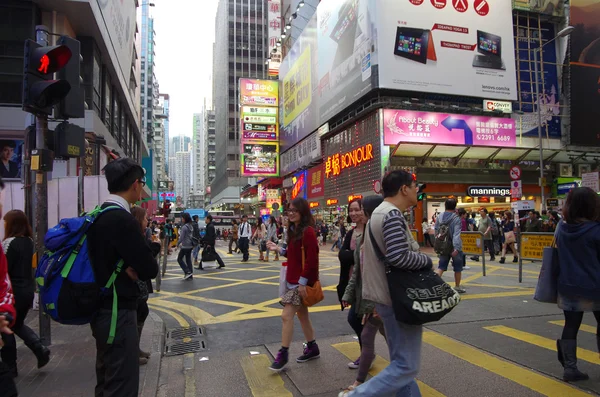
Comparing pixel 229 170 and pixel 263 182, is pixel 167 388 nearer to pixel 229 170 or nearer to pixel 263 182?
pixel 263 182

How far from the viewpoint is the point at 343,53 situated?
26719 millimetres

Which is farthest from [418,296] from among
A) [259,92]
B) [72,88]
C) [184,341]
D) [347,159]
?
[259,92]

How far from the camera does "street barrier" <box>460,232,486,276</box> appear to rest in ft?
34.5

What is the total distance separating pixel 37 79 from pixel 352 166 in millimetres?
21813

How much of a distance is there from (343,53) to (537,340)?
24534mm

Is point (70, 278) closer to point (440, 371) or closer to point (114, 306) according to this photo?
point (114, 306)

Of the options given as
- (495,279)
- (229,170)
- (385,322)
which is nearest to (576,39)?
(495,279)

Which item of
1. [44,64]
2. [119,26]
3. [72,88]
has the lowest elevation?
[72,88]

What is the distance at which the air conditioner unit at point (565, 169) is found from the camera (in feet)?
83.1

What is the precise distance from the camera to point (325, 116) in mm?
29984

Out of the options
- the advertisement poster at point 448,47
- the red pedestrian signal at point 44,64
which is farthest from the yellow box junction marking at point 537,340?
the advertisement poster at point 448,47

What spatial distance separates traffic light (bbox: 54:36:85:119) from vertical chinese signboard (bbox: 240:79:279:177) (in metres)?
33.9

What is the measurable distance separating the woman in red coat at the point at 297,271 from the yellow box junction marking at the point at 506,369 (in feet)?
5.60

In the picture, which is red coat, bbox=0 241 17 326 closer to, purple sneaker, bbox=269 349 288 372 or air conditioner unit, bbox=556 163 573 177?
purple sneaker, bbox=269 349 288 372
